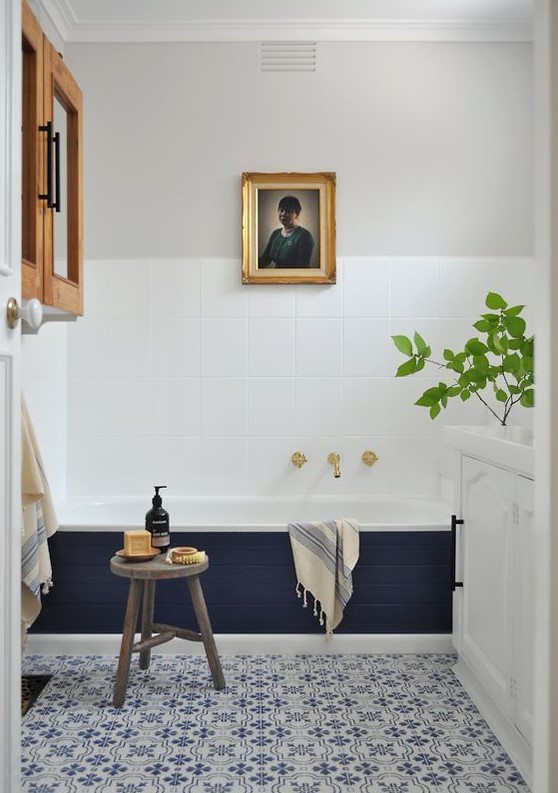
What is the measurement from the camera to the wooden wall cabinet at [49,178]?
6.56ft

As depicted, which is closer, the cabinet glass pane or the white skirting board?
the cabinet glass pane

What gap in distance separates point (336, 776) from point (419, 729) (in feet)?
1.33

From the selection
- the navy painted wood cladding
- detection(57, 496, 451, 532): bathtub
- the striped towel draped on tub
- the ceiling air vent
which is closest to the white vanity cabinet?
the navy painted wood cladding

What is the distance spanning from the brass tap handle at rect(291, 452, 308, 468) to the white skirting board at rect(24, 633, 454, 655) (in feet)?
3.22

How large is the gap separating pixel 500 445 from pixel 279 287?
6.21 feet

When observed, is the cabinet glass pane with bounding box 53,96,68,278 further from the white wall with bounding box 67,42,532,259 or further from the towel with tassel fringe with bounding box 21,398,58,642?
the white wall with bounding box 67,42,532,259

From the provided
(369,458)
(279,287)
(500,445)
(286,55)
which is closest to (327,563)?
(369,458)

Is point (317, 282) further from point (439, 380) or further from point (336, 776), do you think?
point (336, 776)

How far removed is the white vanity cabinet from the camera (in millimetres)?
2049

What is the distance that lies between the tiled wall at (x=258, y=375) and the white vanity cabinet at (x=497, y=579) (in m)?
1.09

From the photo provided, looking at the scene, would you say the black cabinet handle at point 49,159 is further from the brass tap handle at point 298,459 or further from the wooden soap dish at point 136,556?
the brass tap handle at point 298,459

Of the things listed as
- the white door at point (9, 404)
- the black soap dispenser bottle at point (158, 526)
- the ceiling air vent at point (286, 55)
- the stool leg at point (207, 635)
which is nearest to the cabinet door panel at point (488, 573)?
the stool leg at point (207, 635)

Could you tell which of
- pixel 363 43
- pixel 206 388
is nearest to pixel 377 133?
pixel 363 43

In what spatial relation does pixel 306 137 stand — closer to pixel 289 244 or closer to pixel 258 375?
pixel 289 244
